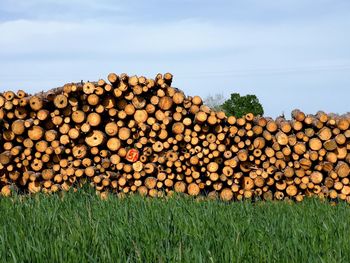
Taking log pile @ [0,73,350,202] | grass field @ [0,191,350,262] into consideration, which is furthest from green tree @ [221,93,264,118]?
grass field @ [0,191,350,262]

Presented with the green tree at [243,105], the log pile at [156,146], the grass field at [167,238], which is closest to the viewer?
the grass field at [167,238]

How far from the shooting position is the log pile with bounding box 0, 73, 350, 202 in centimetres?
776

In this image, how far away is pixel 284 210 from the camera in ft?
21.6

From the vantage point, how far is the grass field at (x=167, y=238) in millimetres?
3637

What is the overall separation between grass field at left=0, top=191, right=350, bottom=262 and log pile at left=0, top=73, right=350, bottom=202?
185 centimetres

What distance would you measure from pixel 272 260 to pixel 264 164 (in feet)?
13.9

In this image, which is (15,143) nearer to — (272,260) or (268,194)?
(268,194)

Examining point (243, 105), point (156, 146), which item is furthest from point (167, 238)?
point (243, 105)

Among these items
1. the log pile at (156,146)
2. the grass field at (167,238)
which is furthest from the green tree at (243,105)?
the grass field at (167,238)

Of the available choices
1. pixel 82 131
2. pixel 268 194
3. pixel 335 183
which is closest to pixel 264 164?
pixel 268 194

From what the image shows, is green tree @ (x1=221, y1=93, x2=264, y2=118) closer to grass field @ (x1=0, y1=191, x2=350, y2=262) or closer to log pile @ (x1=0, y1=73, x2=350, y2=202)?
log pile @ (x1=0, y1=73, x2=350, y2=202)

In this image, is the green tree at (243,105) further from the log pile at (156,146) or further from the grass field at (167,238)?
the grass field at (167,238)

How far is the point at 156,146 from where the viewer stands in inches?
305

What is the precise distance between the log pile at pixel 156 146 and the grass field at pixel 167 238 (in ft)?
6.07
